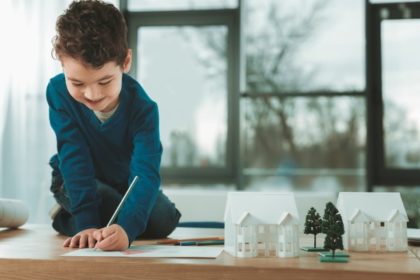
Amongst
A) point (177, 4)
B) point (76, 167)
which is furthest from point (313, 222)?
point (177, 4)

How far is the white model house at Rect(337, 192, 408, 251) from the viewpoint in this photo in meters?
1.08

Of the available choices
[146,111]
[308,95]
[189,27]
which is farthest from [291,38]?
[146,111]

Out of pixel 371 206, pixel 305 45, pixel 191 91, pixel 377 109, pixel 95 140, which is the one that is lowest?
pixel 371 206

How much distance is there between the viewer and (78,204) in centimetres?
138

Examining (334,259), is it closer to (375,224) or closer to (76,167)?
(375,224)

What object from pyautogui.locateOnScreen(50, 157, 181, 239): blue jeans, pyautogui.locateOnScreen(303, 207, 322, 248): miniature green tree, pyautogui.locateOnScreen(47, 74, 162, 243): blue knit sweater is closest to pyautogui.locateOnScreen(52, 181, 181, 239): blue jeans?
pyautogui.locateOnScreen(50, 157, 181, 239): blue jeans

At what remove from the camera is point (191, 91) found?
335cm

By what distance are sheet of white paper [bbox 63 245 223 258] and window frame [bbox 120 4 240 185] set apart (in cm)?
217

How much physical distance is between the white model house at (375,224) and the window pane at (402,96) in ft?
7.19

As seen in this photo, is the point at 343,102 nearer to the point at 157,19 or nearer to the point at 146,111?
the point at 157,19

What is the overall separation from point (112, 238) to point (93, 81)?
32 cm

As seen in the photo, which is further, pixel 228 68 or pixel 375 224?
pixel 228 68

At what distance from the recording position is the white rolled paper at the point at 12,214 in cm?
163

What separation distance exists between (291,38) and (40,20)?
1.33 m
